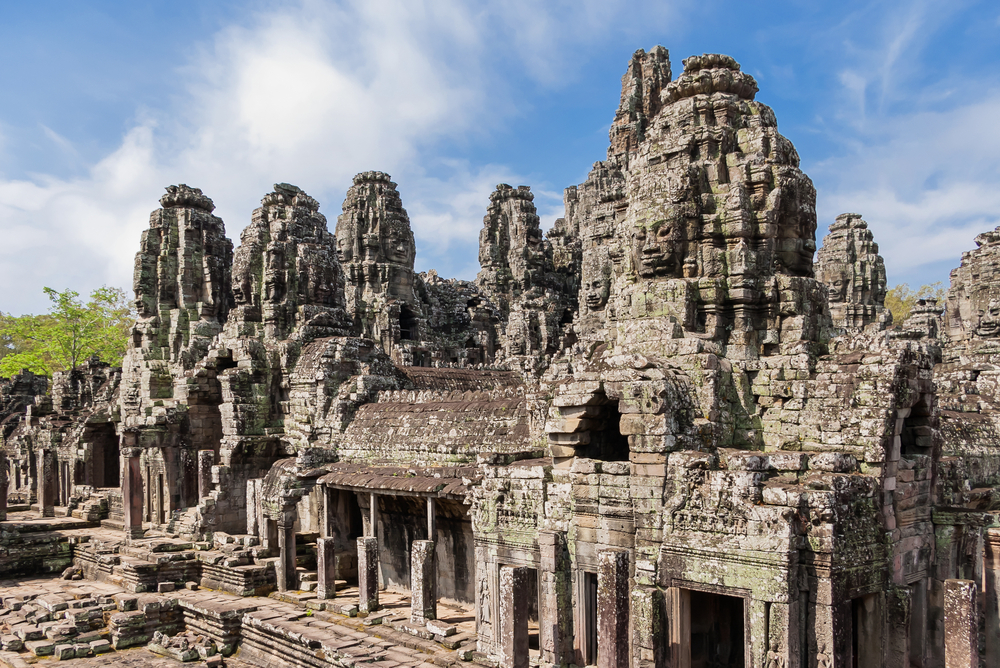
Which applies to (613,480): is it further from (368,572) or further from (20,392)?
(20,392)

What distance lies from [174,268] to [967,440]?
2563 centimetres

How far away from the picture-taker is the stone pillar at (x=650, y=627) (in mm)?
9258

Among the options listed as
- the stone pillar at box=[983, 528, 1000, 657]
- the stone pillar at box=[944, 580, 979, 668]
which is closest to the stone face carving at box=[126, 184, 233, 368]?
the stone pillar at box=[983, 528, 1000, 657]

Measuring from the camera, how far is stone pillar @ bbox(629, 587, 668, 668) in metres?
9.26

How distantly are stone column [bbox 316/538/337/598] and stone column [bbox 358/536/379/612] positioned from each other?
1117mm

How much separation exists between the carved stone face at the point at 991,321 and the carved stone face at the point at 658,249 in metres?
11.0

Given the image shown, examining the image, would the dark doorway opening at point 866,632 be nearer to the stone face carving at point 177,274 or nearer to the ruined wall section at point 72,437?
the ruined wall section at point 72,437

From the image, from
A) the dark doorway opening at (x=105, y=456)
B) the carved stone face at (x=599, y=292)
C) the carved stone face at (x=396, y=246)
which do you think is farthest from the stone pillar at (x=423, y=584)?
the carved stone face at (x=396, y=246)

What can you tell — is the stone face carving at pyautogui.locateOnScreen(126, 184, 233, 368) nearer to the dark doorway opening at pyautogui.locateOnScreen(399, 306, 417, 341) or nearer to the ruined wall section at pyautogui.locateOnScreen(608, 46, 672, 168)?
the dark doorway opening at pyautogui.locateOnScreen(399, 306, 417, 341)

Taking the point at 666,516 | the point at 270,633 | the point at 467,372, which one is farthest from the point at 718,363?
the point at 467,372

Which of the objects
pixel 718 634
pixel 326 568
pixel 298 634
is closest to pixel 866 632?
pixel 718 634

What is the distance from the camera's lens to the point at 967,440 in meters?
11.6

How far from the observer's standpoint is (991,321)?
61.9ft

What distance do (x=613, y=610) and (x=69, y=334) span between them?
44583 mm
